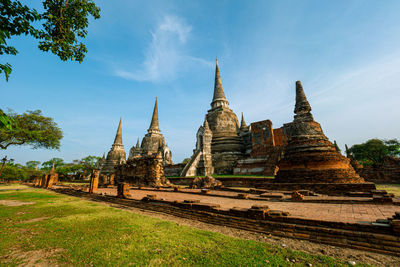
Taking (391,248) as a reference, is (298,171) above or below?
above

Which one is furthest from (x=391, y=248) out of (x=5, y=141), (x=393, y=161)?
(x=5, y=141)

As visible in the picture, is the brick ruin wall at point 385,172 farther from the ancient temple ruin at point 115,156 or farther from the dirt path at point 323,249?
the ancient temple ruin at point 115,156

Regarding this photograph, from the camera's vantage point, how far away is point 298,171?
9953 millimetres

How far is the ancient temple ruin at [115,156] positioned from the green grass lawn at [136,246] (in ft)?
109

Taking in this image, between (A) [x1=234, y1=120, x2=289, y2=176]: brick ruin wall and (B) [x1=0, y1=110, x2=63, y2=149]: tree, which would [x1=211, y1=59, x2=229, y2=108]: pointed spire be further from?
(B) [x1=0, y1=110, x2=63, y2=149]: tree

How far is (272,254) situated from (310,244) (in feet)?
3.07

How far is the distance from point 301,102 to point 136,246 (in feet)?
41.9

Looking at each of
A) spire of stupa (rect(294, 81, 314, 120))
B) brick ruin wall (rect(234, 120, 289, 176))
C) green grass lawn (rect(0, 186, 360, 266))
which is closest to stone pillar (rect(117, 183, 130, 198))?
green grass lawn (rect(0, 186, 360, 266))

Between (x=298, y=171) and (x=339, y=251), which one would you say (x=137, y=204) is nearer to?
(x=339, y=251)

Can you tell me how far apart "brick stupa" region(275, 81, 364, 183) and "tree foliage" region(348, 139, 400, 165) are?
32780mm

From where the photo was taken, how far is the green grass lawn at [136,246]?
253cm

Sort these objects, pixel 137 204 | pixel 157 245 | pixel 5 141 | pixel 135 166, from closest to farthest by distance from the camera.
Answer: pixel 157 245 → pixel 137 204 → pixel 5 141 → pixel 135 166

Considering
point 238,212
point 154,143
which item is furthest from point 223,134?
point 238,212

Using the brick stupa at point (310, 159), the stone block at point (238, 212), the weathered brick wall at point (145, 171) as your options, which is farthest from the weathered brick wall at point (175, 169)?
the stone block at point (238, 212)
